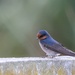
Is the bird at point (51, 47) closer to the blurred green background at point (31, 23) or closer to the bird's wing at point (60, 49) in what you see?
the bird's wing at point (60, 49)

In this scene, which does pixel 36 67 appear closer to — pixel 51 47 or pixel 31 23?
pixel 51 47

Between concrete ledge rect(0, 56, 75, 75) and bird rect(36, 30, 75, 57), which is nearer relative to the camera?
concrete ledge rect(0, 56, 75, 75)

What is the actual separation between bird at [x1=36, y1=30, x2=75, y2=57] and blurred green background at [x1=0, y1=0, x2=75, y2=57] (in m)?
5.51

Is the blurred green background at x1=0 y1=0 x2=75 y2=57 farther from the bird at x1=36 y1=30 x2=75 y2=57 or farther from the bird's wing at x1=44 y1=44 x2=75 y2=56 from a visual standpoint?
the bird's wing at x1=44 y1=44 x2=75 y2=56

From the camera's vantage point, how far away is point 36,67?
533cm

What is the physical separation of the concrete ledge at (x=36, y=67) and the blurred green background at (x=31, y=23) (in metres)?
6.67

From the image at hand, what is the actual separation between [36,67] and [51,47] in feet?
3.72

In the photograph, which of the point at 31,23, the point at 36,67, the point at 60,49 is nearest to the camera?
the point at 36,67

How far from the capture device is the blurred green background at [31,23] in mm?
12359

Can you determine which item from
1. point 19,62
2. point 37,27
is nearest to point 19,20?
point 37,27

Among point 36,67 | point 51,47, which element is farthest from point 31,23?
point 36,67

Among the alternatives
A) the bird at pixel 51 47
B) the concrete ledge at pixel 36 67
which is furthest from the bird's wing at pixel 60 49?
the concrete ledge at pixel 36 67

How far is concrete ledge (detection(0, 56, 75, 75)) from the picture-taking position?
17.4 ft

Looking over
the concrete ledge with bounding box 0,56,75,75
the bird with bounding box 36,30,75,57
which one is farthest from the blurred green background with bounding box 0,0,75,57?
the concrete ledge with bounding box 0,56,75,75
